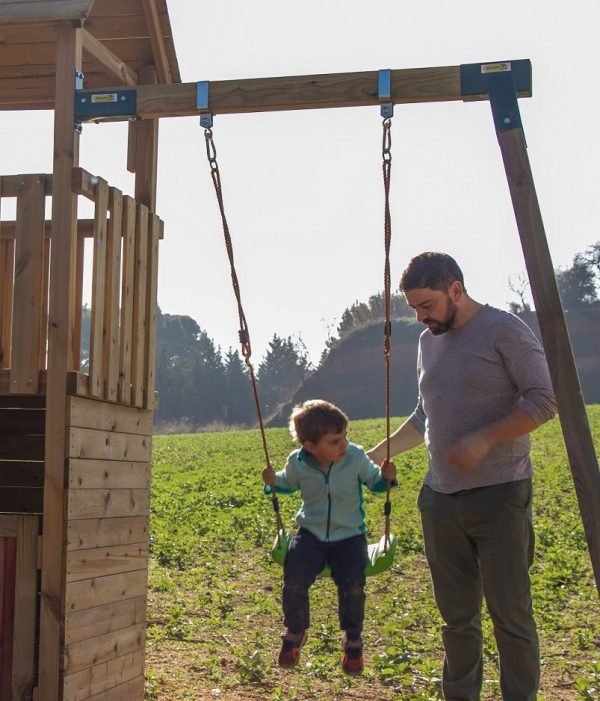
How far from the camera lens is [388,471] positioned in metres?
→ 6.02

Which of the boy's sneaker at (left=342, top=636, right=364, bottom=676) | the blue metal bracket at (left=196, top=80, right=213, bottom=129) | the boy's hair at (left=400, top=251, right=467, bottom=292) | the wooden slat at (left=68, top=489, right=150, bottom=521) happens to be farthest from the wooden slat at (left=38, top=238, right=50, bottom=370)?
the boy's sneaker at (left=342, top=636, right=364, bottom=676)

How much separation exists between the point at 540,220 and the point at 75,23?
9.53ft

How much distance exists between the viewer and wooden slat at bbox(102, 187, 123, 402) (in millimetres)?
6449

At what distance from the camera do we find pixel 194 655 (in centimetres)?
901

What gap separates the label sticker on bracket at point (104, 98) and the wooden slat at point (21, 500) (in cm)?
223

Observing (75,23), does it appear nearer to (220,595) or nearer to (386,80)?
(386,80)

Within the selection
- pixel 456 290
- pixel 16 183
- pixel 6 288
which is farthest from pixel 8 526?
pixel 456 290

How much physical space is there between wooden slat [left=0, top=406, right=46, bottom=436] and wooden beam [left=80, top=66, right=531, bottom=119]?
1.84 metres

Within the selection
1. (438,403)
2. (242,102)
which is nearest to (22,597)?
(438,403)

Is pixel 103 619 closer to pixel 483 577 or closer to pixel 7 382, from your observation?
pixel 7 382

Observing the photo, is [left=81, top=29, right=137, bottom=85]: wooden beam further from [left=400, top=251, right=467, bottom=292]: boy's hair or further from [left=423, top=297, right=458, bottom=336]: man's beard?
[left=423, top=297, right=458, bottom=336]: man's beard

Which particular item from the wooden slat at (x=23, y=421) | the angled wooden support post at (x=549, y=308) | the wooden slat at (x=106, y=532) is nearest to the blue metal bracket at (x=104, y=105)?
the wooden slat at (x=23, y=421)

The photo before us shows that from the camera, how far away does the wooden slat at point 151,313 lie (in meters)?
7.01

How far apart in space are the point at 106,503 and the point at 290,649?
1.36m
